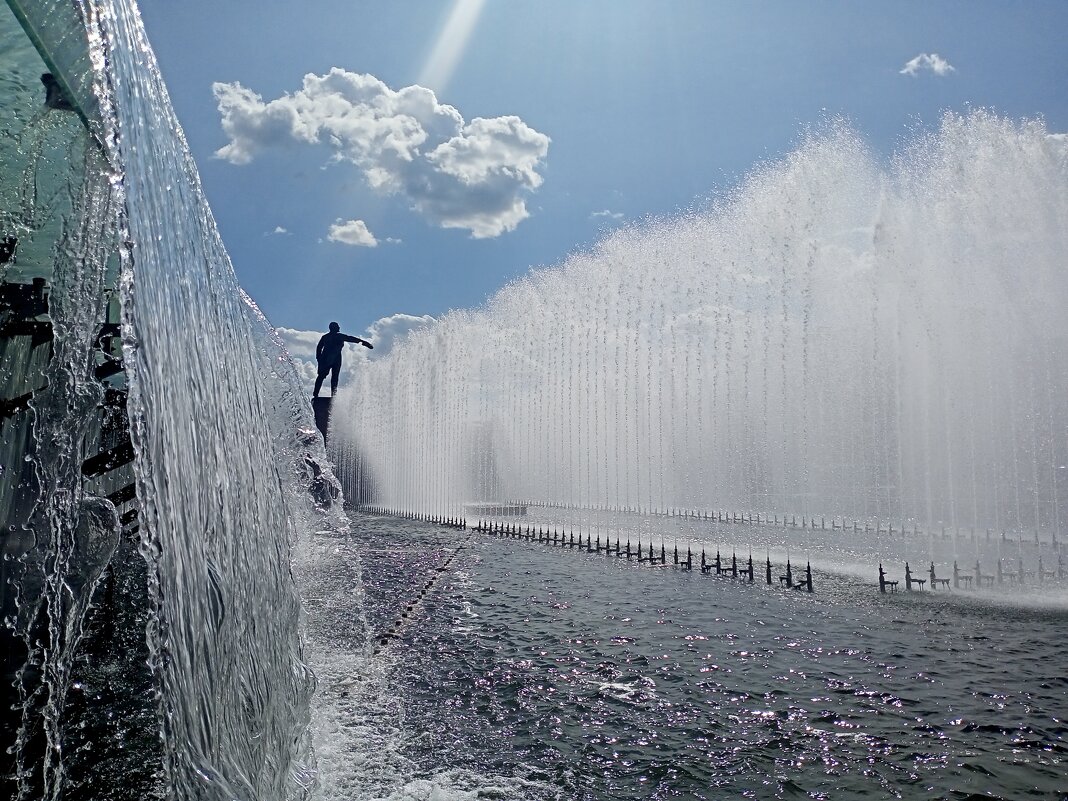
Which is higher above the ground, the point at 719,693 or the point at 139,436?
the point at 139,436

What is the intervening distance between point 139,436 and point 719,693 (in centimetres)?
1077

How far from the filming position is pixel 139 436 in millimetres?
3725

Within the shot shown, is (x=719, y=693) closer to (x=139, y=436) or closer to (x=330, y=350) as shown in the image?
(x=139, y=436)

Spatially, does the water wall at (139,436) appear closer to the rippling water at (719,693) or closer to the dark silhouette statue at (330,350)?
the rippling water at (719,693)

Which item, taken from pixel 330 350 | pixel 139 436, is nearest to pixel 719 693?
pixel 139 436

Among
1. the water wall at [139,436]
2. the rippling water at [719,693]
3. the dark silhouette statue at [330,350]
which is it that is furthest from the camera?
the dark silhouette statue at [330,350]

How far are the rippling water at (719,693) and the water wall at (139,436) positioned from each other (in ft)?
10.6

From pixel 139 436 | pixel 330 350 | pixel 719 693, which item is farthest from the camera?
pixel 330 350

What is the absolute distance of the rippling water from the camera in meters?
8.39

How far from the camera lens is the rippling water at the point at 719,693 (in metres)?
8.39

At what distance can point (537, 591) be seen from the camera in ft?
71.4

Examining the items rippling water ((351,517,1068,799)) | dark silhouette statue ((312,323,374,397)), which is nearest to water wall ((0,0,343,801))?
rippling water ((351,517,1068,799))

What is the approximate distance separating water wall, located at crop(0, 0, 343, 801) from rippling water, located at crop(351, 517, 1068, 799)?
3.24 m

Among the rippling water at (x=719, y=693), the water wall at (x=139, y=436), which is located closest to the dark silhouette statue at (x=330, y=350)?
the rippling water at (x=719, y=693)
